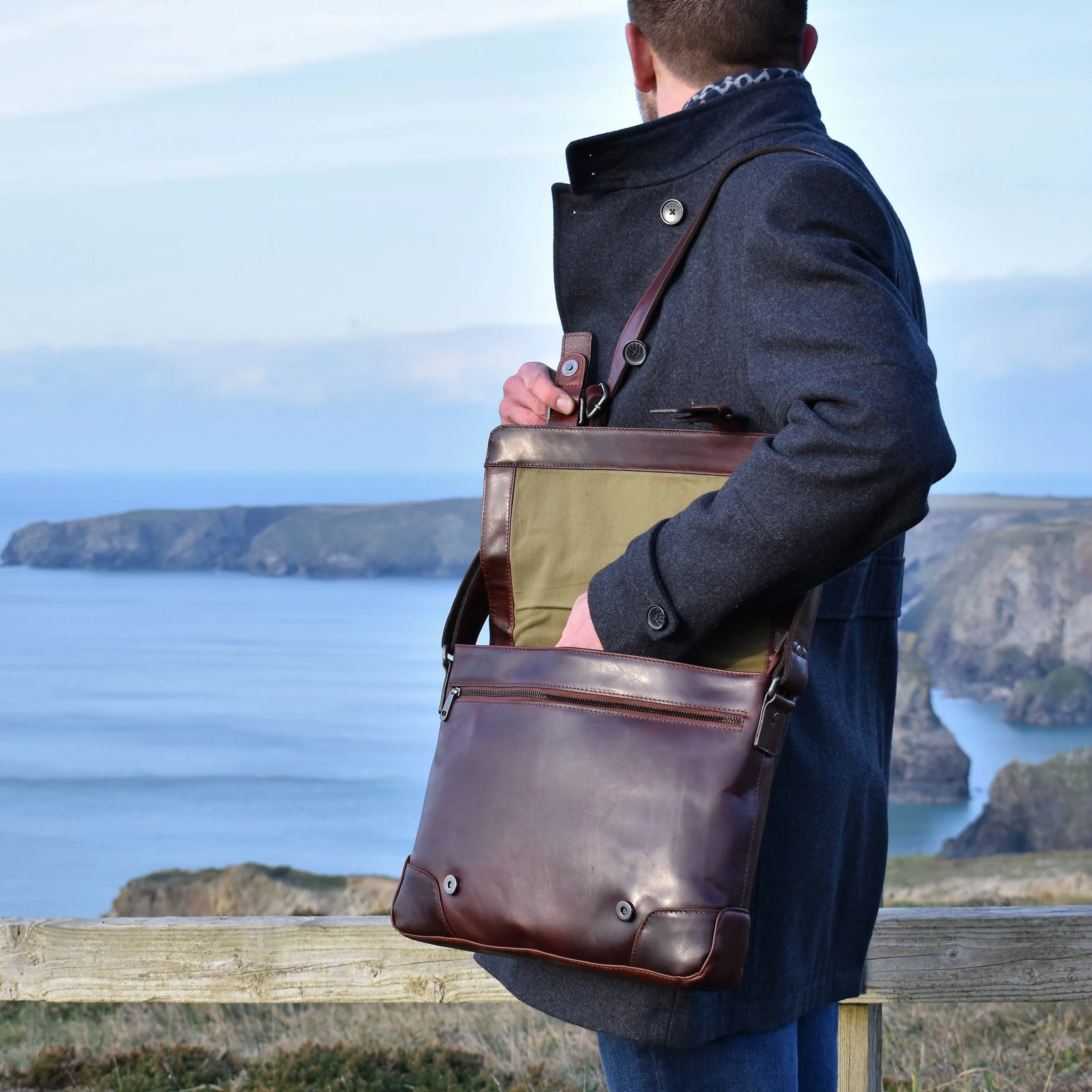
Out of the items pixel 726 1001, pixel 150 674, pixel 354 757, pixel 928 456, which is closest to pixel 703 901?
pixel 726 1001

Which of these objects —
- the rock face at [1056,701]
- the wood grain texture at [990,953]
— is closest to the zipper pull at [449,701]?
the wood grain texture at [990,953]

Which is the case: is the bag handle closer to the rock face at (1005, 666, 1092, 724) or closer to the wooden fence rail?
the wooden fence rail

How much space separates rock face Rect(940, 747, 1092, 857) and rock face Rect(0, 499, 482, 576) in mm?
16642

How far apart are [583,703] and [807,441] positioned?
334 millimetres

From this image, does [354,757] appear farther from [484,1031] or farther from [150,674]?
[484,1031]

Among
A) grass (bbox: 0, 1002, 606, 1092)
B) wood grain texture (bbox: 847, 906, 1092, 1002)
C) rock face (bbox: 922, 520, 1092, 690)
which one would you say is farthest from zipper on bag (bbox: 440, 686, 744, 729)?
rock face (bbox: 922, 520, 1092, 690)

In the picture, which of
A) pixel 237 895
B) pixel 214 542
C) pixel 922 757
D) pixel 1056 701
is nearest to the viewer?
pixel 237 895

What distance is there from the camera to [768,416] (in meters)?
1.28

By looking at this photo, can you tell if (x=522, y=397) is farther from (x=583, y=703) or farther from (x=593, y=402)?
(x=583, y=703)

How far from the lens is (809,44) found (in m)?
1.44

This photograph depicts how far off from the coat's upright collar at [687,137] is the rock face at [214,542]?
102 ft

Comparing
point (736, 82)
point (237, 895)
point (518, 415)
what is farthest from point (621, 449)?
point (237, 895)

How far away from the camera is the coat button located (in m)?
1.36

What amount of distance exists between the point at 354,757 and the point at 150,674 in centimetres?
932
